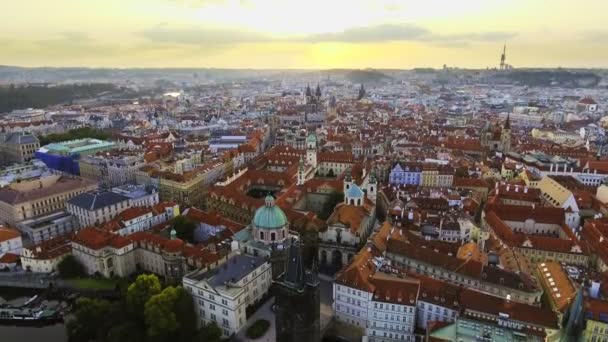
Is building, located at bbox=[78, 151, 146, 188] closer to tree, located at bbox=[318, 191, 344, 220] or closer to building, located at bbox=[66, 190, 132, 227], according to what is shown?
building, located at bbox=[66, 190, 132, 227]

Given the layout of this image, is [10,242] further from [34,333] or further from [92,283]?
[34,333]

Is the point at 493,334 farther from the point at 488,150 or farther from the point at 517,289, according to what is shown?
the point at 488,150

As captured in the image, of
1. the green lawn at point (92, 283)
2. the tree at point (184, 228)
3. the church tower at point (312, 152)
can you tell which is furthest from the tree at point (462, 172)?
the green lawn at point (92, 283)

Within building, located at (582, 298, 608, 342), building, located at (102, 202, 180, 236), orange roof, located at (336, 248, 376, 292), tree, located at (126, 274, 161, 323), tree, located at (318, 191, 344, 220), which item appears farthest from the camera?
tree, located at (318, 191, 344, 220)

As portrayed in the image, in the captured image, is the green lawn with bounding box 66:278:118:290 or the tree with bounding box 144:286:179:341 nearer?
the tree with bounding box 144:286:179:341

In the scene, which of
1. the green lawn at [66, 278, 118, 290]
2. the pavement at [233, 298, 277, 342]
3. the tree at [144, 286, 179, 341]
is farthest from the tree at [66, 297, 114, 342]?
the pavement at [233, 298, 277, 342]

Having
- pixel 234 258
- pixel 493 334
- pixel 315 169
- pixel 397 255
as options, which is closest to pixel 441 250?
pixel 397 255

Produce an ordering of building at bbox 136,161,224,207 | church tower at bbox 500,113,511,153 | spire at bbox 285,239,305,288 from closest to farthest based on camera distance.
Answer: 1. spire at bbox 285,239,305,288
2. building at bbox 136,161,224,207
3. church tower at bbox 500,113,511,153
